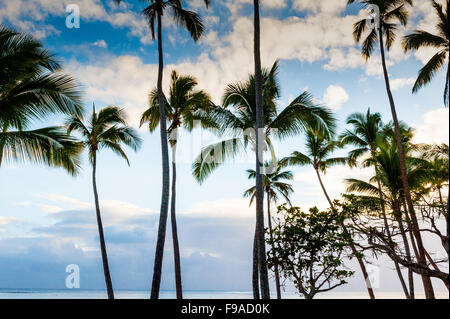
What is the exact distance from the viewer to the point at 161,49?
10695 mm

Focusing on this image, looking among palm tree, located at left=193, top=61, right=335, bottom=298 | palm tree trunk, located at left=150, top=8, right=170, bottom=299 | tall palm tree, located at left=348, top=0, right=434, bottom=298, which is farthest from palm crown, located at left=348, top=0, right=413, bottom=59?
palm tree trunk, located at left=150, top=8, right=170, bottom=299

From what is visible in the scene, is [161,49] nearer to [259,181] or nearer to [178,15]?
[178,15]

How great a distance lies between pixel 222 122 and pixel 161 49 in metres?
3.78

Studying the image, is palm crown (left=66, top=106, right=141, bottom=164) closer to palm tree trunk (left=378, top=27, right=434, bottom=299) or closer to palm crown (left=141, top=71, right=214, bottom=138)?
palm crown (left=141, top=71, right=214, bottom=138)

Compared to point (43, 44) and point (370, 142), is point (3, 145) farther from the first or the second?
point (370, 142)

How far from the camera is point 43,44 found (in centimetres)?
787

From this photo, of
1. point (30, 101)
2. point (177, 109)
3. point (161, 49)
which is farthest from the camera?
point (177, 109)

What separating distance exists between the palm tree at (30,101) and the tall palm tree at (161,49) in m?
2.77

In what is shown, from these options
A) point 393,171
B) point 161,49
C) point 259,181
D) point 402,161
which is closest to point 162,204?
point 259,181

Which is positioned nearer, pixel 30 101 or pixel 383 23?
pixel 30 101

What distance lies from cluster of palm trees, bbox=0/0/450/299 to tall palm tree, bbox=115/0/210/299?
0.10 ft

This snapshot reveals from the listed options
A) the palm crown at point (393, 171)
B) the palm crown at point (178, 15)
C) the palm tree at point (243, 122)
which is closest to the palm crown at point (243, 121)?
the palm tree at point (243, 122)

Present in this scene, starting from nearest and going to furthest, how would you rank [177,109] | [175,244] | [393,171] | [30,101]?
[30,101] → [175,244] → [393,171] → [177,109]

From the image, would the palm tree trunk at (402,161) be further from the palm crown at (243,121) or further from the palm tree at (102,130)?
the palm tree at (102,130)
